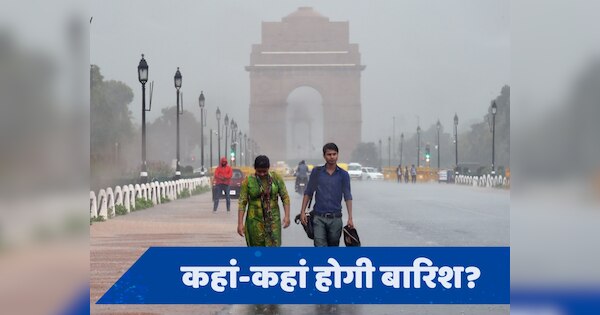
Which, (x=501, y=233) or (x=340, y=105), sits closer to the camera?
(x=501, y=233)

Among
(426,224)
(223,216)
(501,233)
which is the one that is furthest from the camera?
(223,216)

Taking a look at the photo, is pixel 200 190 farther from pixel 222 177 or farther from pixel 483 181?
pixel 222 177

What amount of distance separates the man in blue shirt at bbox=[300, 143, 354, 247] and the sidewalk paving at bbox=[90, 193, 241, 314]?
4.03 feet

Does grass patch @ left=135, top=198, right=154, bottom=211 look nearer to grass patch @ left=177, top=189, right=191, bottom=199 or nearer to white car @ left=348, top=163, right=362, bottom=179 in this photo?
grass patch @ left=177, top=189, right=191, bottom=199

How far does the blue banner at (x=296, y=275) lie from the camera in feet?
33.5

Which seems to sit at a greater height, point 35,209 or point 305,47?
point 305,47

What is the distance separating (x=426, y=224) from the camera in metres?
24.7

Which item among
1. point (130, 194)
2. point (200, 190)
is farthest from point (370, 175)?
point (130, 194)

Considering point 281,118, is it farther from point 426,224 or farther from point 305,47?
point 426,224

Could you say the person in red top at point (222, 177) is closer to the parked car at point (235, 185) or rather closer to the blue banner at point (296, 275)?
the parked car at point (235, 185)

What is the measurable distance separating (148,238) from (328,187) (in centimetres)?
962

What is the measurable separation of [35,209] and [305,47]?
108413mm

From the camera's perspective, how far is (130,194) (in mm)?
33219

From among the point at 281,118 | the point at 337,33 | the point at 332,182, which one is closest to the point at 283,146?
the point at 281,118
